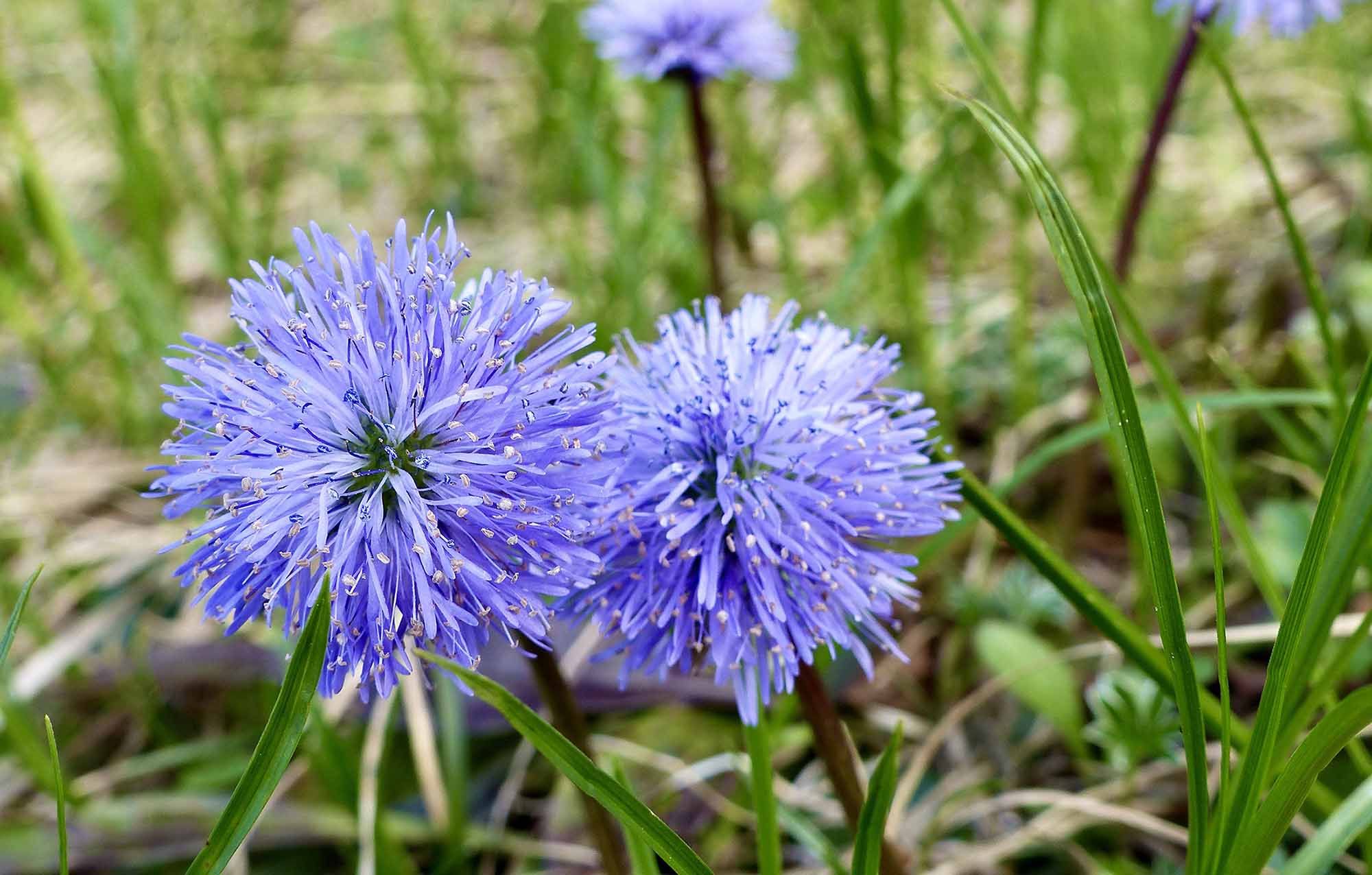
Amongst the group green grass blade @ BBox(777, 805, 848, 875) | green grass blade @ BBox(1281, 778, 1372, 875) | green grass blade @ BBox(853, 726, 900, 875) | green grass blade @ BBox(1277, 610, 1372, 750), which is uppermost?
green grass blade @ BBox(1277, 610, 1372, 750)

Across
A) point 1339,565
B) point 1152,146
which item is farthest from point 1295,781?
point 1152,146

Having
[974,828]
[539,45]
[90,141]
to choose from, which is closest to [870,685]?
[974,828]

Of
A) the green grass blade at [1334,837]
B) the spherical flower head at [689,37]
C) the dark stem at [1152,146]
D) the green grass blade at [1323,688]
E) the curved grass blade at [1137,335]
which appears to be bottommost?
the green grass blade at [1334,837]

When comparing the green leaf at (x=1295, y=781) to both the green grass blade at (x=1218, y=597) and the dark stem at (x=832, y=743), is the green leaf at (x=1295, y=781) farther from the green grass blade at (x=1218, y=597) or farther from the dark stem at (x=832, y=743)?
the dark stem at (x=832, y=743)

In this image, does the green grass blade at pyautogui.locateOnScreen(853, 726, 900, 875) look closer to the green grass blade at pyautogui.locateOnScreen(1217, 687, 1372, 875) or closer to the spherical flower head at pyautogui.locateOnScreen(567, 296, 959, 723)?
the spherical flower head at pyautogui.locateOnScreen(567, 296, 959, 723)

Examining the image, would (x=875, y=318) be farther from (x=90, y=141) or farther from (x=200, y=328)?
(x=90, y=141)

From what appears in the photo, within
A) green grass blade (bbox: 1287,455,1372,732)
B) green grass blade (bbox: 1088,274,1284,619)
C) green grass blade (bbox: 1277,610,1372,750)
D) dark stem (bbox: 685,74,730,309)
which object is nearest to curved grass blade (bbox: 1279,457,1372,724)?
green grass blade (bbox: 1287,455,1372,732)

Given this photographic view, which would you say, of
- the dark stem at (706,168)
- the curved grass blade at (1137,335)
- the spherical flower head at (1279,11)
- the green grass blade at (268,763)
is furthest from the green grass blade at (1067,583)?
the spherical flower head at (1279,11)
